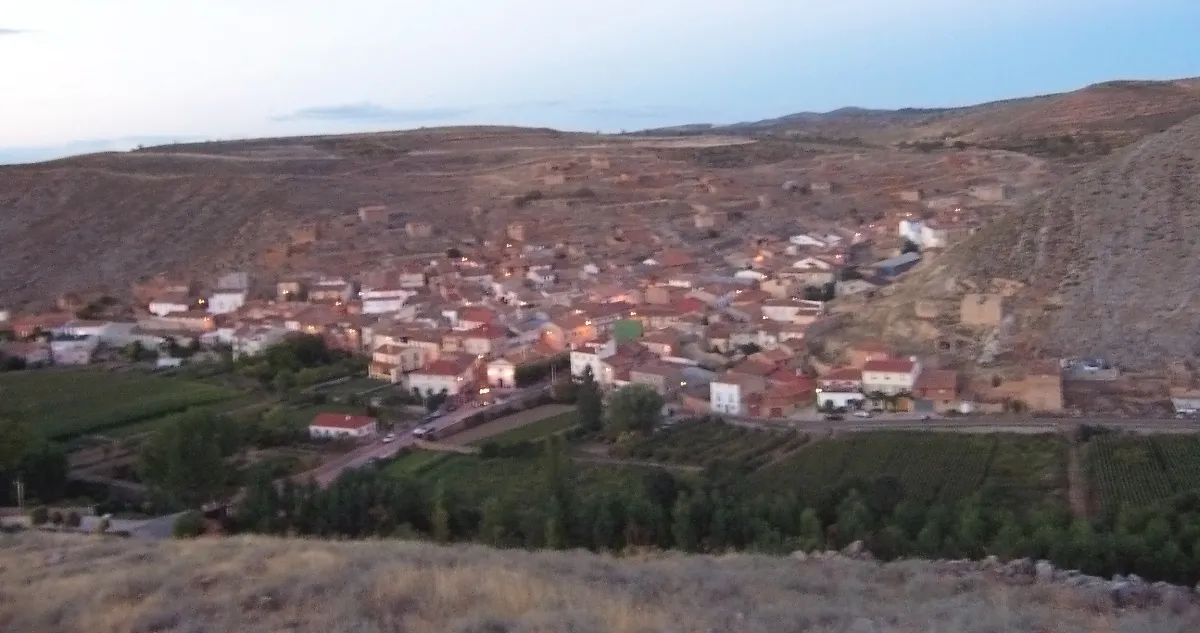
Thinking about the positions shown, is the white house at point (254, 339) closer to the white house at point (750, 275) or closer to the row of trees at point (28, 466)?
the row of trees at point (28, 466)

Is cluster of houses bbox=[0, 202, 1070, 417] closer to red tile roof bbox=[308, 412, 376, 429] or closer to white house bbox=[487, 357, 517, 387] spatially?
white house bbox=[487, 357, 517, 387]

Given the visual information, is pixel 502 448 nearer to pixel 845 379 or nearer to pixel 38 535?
pixel 845 379

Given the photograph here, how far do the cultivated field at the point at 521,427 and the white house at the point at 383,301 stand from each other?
9.94 m

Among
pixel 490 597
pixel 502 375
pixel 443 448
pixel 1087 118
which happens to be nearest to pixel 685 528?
pixel 490 597

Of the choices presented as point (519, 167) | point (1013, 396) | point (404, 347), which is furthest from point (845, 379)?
point (519, 167)

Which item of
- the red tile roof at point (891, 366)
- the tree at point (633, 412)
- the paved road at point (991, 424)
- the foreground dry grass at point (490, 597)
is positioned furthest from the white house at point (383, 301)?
the foreground dry grass at point (490, 597)

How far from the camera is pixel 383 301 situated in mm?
31797

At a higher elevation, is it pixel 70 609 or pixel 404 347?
pixel 70 609

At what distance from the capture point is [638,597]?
6.14m

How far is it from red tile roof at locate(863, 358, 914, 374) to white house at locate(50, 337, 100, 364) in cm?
2066

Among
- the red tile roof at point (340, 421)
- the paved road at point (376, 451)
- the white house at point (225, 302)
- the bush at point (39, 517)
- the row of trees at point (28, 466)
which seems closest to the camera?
the bush at point (39, 517)

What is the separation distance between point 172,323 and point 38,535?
24.3 metres

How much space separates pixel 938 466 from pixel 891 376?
3978 mm

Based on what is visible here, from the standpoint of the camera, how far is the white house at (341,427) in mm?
20938
